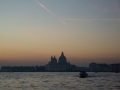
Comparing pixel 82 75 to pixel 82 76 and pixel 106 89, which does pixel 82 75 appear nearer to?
pixel 82 76

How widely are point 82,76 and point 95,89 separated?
63176mm

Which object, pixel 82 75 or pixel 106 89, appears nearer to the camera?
pixel 106 89

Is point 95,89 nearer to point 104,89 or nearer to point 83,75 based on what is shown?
point 104,89

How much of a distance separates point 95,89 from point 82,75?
206 feet

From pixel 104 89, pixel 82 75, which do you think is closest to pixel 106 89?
pixel 104 89

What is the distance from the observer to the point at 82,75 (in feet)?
353

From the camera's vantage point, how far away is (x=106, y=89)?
45406 millimetres

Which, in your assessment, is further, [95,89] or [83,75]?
[83,75]

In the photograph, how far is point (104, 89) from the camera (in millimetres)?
45375

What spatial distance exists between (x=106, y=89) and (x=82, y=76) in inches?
2467

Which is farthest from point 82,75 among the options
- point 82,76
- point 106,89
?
point 106,89

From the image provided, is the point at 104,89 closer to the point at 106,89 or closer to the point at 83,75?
the point at 106,89

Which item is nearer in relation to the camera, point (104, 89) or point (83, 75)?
point (104, 89)

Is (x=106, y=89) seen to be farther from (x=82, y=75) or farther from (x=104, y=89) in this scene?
(x=82, y=75)
